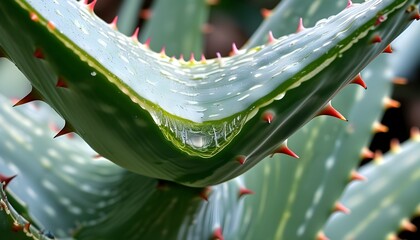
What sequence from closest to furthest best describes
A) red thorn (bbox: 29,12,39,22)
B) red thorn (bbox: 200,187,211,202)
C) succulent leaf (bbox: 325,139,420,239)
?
red thorn (bbox: 29,12,39,22) → red thorn (bbox: 200,187,211,202) → succulent leaf (bbox: 325,139,420,239)

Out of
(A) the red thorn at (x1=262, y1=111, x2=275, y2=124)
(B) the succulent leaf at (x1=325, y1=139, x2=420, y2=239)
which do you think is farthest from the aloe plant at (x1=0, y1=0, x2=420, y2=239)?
(B) the succulent leaf at (x1=325, y1=139, x2=420, y2=239)

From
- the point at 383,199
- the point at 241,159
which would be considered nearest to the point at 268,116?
the point at 241,159

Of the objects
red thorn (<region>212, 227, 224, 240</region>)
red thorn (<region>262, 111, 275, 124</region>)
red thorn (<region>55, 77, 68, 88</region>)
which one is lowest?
red thorn (<region>212, 227, 224, 240</region>)

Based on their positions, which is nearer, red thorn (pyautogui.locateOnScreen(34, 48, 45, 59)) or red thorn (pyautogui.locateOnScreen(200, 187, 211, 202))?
red thorn (pyautogui.locateOnScreen(34, 48, 45, 59))

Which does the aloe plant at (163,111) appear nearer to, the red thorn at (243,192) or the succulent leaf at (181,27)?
the red thorn at (243,192)

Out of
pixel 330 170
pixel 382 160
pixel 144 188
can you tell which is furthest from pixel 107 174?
pixel 382 160

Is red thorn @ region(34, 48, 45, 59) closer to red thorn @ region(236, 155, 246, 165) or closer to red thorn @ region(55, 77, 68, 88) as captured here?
red thorn @ region(55, 77, 68, 88)

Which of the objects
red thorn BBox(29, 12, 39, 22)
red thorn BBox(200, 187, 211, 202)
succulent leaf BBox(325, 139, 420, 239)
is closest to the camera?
red thorn BBox(29, 12, 39, 22)

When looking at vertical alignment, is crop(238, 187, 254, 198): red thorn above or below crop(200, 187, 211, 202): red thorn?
below
